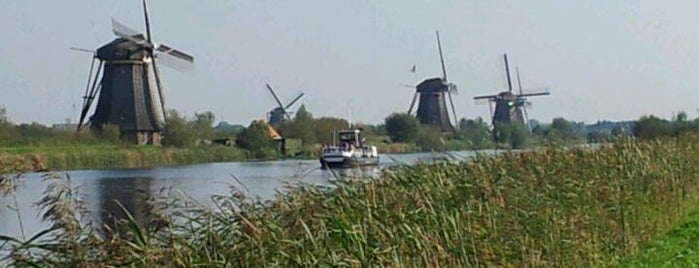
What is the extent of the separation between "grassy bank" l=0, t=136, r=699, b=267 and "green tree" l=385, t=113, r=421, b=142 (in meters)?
57.3

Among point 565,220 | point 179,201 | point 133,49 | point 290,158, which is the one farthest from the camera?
point 290,158

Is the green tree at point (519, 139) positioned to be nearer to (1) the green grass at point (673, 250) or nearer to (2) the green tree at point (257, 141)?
(1) the green grass at point (673, 250)

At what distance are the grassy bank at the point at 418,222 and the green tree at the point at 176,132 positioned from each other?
162 feet

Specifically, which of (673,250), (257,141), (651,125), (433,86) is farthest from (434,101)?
(673,250)

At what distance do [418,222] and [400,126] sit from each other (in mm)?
62788

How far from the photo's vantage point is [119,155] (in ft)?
170

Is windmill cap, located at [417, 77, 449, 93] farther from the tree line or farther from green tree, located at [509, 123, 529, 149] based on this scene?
green tree, located at [509, 123, 529, 149]

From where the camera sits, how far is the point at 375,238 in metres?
7.32

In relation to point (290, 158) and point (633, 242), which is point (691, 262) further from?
point (290, 158)

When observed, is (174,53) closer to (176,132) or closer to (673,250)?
(176,132)

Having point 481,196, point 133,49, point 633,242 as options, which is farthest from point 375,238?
point 133,49

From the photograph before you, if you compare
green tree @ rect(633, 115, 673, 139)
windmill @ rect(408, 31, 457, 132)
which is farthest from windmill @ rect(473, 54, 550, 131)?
green tree @ rect(633, 115, 673, 139)

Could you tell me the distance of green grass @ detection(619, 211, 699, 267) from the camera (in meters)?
8.74

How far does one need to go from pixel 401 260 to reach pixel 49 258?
2.33m
